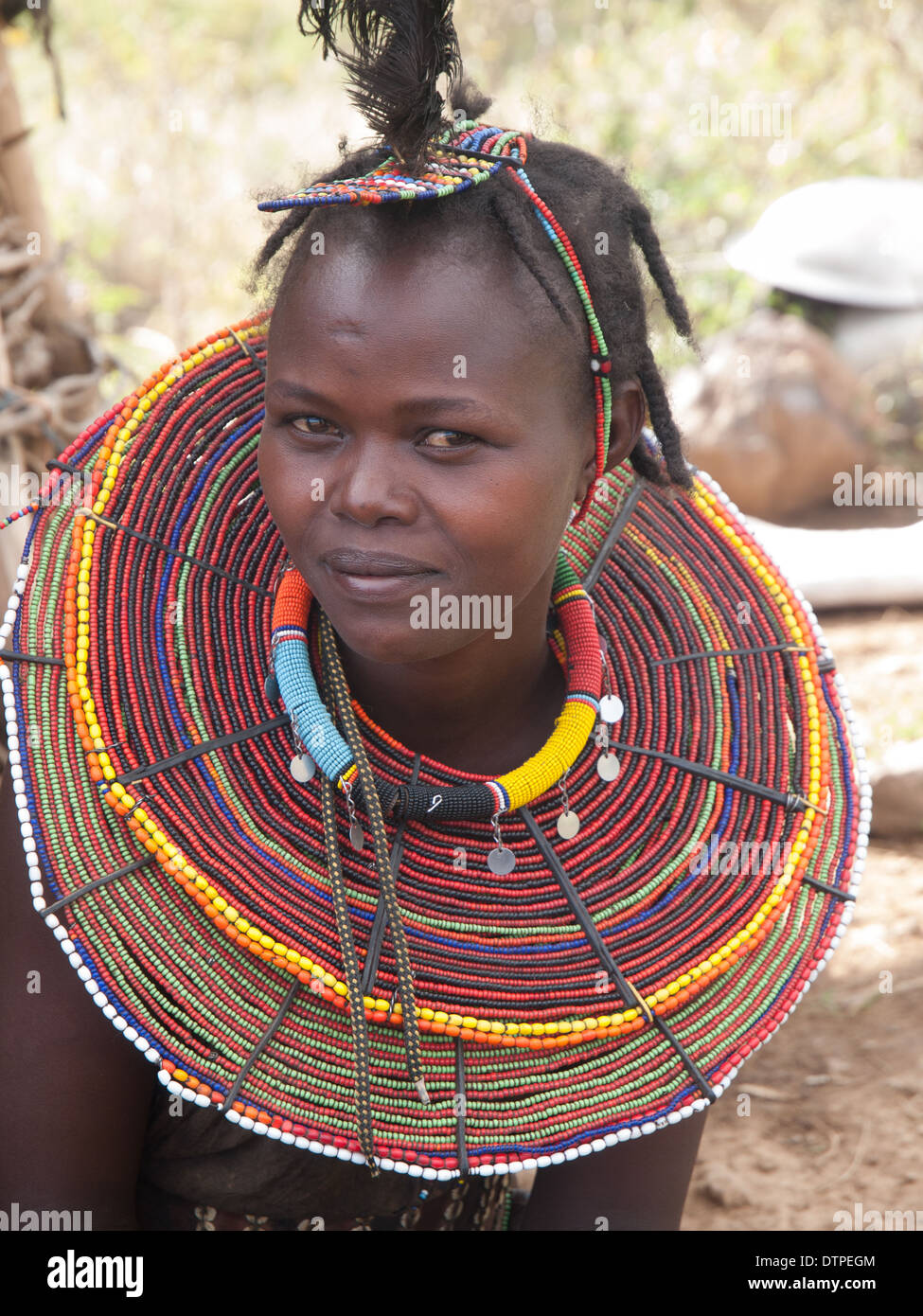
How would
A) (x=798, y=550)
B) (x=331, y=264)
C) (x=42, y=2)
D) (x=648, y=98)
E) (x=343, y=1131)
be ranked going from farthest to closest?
1. (x=648, y=98)
2. (x=798, y=550)
3. (x=42, y=2)
4. (x=343, y=1131)
5. (x=331, y=264)

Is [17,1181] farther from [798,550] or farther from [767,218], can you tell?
[767,218]

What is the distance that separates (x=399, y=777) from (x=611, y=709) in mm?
336

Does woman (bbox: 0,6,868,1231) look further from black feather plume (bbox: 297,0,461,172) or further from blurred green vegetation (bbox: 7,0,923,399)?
blurred green vegetation (bbox: 7,0,923,399)

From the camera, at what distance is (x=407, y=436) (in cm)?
155

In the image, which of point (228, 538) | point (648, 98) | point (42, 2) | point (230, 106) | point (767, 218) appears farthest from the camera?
point (230, 106)

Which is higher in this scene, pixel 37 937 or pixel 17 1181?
pixel 37 937

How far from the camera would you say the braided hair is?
156 cm

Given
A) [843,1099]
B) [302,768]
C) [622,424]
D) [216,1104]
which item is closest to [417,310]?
[622,424]

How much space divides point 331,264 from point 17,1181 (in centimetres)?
114

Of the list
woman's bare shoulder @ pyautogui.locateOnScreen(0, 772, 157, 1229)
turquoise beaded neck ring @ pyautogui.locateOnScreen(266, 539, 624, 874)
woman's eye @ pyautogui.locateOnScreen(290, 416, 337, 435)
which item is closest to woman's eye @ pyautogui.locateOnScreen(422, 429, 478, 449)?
woman's eye @ pyautogui.locateOnScreen(290, 416, 337, 435)

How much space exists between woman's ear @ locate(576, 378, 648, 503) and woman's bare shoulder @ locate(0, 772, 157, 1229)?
0.82 metres

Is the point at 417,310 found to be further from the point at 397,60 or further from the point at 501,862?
the point at 501,862

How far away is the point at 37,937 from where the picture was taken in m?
1.71
